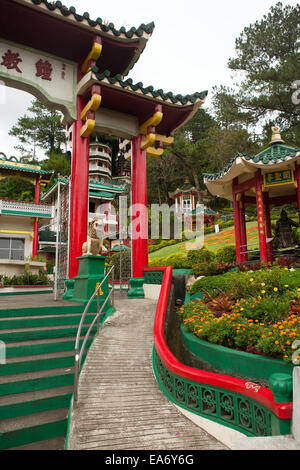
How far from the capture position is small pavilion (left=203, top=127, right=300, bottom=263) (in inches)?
383

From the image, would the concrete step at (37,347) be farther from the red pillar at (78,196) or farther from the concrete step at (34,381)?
the red pillar at (78,196)

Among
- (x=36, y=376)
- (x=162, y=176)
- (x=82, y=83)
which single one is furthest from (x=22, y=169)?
(x=162, y=176)

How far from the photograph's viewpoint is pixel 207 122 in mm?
53844

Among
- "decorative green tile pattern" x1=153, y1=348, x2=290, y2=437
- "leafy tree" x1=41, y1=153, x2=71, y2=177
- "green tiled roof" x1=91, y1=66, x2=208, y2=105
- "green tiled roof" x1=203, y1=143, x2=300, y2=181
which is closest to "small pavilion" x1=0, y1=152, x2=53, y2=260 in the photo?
"leafy tree" x1=41, y1=153, x2=71, y2=177

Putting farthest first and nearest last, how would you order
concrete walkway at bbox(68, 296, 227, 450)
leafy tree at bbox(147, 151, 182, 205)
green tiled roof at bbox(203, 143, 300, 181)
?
leafy tree at bbox(147, 151, 182, 205)
green tiled roof at bbox(203, 143, 300, 181)
concrete walkway at bbox(68, 296, 227, 450)

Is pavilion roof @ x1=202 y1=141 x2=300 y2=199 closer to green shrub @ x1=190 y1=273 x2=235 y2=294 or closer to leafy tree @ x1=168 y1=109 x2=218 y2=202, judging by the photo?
green shrub @ x1=190 y1=273 x2=235 y2=294

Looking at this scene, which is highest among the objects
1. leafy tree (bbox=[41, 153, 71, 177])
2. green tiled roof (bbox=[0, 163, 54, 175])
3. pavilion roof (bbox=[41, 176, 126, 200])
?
leafy tree (bbox=[41, 153, 71, 177])

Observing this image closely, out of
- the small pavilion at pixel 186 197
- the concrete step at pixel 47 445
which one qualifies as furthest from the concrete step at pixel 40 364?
the small pavilion at pixel 186 197

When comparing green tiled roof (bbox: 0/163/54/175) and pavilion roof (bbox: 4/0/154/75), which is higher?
green tiled roof (bbox: 0/163/54/175)

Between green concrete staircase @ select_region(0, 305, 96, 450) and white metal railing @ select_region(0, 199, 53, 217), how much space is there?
63.8ft
